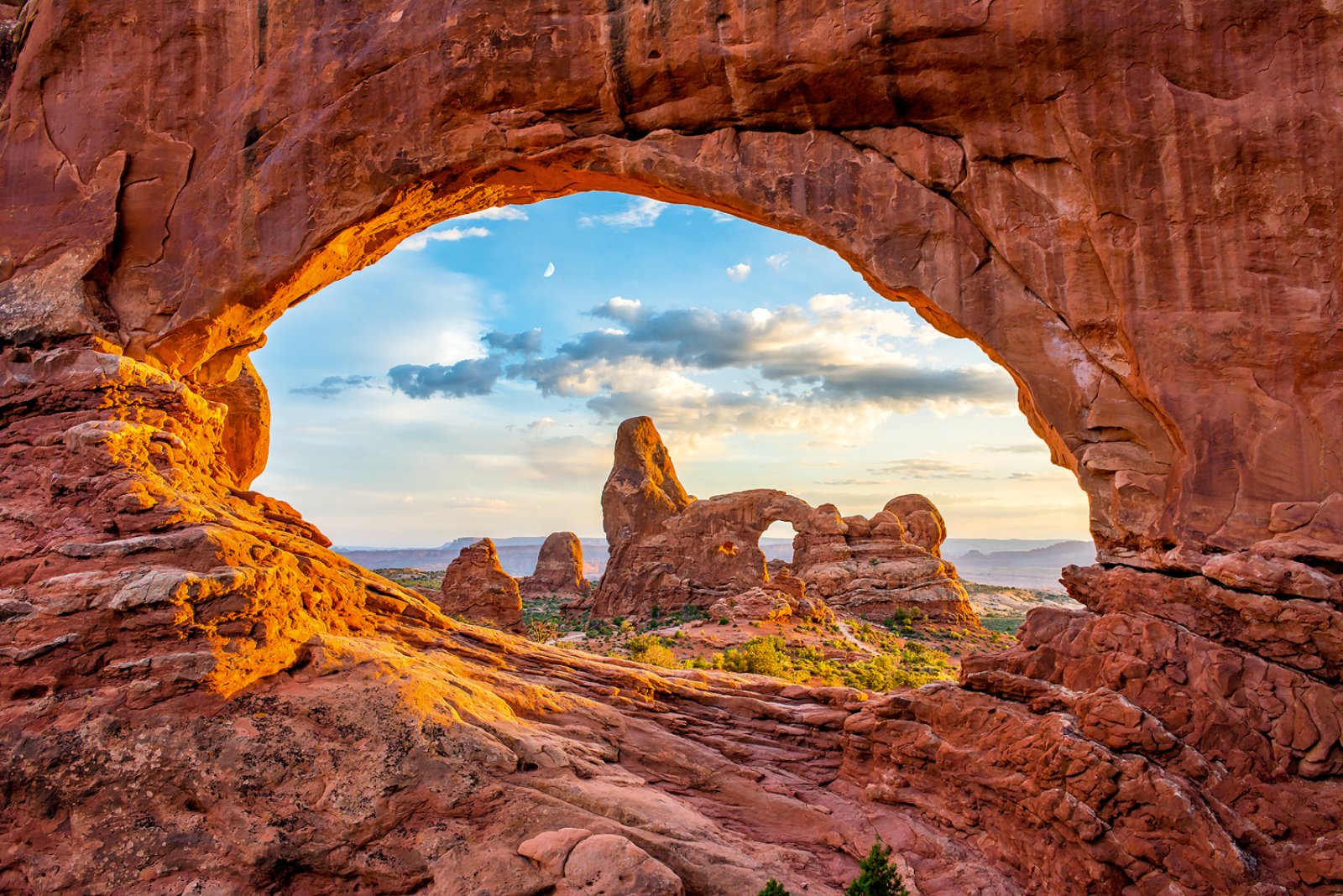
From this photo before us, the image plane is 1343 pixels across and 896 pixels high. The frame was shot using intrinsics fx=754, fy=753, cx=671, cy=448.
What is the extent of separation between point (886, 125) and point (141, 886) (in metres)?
13.0

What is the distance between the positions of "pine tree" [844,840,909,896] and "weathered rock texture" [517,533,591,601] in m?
56.3

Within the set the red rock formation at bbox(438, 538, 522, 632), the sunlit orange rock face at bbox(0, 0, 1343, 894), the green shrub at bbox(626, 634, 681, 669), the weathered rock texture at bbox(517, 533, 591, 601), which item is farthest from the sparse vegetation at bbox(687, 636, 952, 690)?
the weathered rock texture at bbox(517, 533, 591, 601)

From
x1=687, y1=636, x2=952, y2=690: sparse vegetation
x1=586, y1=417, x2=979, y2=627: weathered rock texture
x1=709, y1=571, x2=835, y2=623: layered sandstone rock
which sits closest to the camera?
x1=687, y1=636, x2=952, y2=690: sparse vegetation

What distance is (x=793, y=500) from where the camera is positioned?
48.8 m

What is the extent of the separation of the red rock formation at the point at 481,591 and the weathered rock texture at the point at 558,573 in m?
30.7

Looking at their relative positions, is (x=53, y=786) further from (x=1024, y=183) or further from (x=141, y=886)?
(x=1024, y=183)

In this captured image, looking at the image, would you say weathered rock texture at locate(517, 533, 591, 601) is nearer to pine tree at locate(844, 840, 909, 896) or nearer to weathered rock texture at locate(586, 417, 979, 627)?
weathered rock texture at locate(586, 417, 979, 627)

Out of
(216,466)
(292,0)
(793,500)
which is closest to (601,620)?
(793,500)

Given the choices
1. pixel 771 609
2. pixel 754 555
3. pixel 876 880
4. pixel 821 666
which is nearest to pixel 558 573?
pixel 754 555

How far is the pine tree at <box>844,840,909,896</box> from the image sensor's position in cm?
810

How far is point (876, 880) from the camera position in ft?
27.0

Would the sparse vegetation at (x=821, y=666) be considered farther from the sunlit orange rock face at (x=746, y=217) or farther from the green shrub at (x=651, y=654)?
the sunlit orange rock face at (x=746, y=217)

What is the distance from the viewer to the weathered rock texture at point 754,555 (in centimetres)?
4253

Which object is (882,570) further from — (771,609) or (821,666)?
(821,666)
